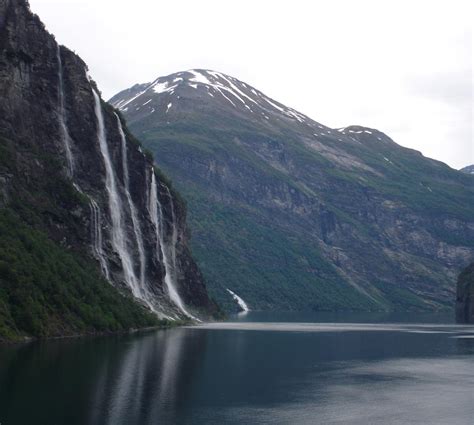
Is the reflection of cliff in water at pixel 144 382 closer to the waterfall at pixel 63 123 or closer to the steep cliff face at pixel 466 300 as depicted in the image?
the waterfall at pixel 63 123

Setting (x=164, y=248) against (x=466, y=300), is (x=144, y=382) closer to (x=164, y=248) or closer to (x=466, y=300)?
(x=164, y=248)

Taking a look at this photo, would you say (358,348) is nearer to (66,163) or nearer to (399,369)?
(399,369)

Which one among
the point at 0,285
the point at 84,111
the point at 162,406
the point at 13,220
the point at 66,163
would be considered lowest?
the point at 162,406

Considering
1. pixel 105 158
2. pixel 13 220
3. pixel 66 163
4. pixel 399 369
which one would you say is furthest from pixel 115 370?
pixel 105 158

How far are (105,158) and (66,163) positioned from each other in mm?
10541

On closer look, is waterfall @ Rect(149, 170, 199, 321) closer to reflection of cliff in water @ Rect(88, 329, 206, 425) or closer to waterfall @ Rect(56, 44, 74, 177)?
waterfall @ Rect(56, 44, 74, 177)

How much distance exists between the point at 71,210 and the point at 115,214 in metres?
14.2

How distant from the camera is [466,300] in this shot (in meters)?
187

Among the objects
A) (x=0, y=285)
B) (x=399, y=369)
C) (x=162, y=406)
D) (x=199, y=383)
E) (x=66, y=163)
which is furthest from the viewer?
(x=66, y=163)

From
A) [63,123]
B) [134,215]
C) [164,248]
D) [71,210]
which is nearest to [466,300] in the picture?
[164,248]

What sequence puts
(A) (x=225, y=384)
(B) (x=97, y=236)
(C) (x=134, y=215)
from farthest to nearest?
(C) (x=134, y=215)
(B) (x=97, y=236)
(A) (x=225, y=384)

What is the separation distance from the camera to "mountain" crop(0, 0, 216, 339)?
73500 mm

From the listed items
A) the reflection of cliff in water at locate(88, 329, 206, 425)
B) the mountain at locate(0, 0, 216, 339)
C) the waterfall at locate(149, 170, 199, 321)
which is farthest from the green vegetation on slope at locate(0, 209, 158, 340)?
the waterfall at locate(149, 170, 199, 321)

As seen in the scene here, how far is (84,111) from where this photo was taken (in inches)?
4350
